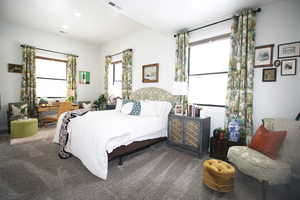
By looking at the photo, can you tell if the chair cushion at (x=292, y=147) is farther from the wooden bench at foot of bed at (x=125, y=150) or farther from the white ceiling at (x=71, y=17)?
the white ceiling at (x=71, y=17)

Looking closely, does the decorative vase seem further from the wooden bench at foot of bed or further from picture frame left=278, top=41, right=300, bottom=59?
the wooden bench at foot of bed

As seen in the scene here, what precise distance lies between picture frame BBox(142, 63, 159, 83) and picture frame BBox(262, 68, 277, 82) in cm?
248

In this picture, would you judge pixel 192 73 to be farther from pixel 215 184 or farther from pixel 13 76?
pixel 13 76

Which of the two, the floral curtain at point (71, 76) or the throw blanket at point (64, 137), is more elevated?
the floral curtain at point (71, 76)

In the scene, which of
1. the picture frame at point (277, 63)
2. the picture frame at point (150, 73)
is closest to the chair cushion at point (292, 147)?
the picture frame at point (277, 63)

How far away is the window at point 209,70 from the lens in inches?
119

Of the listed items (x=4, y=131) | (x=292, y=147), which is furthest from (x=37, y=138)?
(x=292, y=147)

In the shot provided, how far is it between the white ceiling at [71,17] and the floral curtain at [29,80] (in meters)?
0.90

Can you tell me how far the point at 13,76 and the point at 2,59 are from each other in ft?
1.77

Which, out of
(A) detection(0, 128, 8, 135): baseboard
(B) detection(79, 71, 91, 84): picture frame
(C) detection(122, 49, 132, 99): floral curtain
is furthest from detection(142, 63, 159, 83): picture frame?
(A) detection(0, 128, 8, 135): baseboard

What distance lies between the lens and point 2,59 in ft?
13.9

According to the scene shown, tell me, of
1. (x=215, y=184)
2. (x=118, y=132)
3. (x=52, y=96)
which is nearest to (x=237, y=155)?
(x=215, y=184)

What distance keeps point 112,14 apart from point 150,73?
1862mm

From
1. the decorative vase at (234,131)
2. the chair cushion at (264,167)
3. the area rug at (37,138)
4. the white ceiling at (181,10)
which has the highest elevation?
the white ceiling at (181,10)
